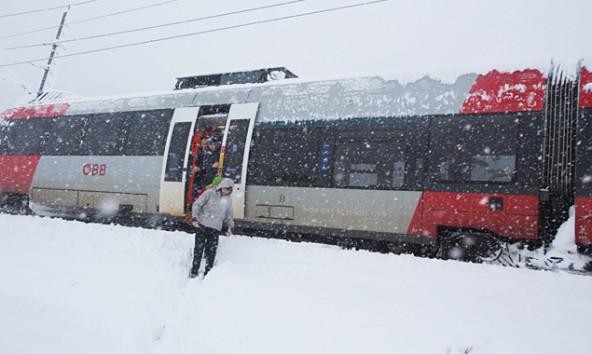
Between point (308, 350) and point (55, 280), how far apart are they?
3725 mm

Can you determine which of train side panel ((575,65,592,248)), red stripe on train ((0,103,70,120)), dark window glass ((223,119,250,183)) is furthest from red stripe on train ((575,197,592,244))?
red stripe on train ((0,103,70,120))

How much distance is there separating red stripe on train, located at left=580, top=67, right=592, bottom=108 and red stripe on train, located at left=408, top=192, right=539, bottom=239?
1528 mm

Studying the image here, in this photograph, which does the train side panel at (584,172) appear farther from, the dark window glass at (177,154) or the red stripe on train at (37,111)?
the red stripe on train at (37,111)

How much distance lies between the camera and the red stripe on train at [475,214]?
19.7 feet

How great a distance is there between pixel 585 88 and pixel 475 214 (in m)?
2.40

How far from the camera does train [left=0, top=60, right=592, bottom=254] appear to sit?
6035 millimetres

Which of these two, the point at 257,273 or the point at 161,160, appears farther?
the point at 161,160

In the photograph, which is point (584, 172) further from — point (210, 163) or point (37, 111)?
point (37, 111)

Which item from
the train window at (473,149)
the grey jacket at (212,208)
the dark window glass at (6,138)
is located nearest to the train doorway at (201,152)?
the grey jacket at (212,208)

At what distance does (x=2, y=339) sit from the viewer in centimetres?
407

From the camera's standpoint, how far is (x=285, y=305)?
428cm

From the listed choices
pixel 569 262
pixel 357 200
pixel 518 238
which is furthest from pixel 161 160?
pixel 569 262

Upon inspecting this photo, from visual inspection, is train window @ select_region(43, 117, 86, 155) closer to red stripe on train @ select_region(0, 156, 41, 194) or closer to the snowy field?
red stripe on train @ select_region(0, 156, 41, 194)

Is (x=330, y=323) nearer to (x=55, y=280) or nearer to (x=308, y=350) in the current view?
(x=308, y=350)
